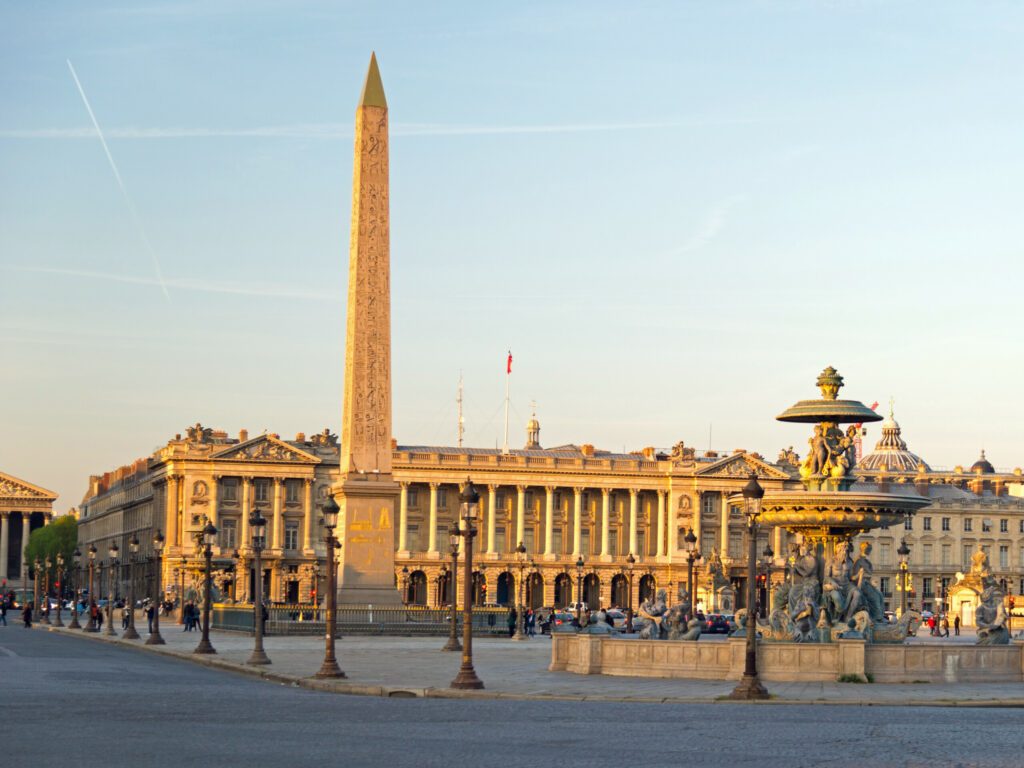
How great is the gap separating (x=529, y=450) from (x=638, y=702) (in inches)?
5372

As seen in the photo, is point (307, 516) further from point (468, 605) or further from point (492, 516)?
point (468, 605)

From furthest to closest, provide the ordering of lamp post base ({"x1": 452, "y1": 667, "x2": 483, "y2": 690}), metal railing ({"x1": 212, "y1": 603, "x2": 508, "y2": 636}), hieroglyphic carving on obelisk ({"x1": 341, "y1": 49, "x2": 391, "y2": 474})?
metal railing ({"x1": 212, "y1": 603, "x2": 508, "y2": 636}), hieroglyphic carving on obelisk ({"x1": 341, "y1": 49, "x2": 391, "y2": 474}), lamp post base ({"x1": 452, "y1": 667, "x2": 483, "y2": 690})

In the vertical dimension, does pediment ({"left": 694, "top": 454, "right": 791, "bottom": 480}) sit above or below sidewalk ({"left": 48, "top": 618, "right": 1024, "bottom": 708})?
above

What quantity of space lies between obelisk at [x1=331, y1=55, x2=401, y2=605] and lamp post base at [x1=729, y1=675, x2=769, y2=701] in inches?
1099

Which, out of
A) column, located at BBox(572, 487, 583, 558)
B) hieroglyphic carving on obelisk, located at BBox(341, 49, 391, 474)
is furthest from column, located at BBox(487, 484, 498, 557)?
hieroglyphic carving on obelisk, located at BBox(341, 49, 391, 474)

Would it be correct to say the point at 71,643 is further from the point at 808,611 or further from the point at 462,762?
the point at 462,762

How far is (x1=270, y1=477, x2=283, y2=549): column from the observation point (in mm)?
149125

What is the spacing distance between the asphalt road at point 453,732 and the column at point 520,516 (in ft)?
402

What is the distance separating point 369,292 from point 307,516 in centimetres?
9591

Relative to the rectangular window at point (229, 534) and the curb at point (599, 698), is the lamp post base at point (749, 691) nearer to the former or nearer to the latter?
the curb at point (599, 698)

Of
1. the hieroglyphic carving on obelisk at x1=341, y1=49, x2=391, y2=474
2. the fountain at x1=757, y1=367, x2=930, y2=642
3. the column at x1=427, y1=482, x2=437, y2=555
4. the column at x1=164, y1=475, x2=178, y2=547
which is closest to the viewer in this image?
the fountain at x1=757, y1=367, x2=930, y2=642

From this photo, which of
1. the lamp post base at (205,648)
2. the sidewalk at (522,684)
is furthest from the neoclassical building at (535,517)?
the sidewalk at (522,684)

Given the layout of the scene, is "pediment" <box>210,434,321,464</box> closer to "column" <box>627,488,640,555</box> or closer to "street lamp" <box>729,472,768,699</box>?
"column" <box>627,488,640,555</box>

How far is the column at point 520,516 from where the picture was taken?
154125mm
